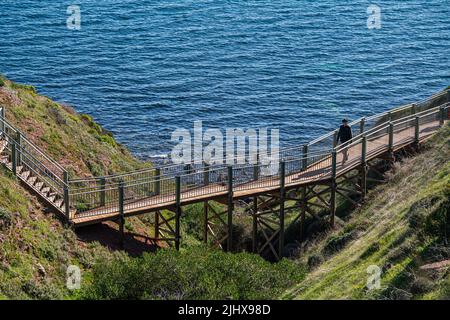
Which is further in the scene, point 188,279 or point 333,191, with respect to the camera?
point 333,191

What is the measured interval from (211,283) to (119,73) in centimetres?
4760

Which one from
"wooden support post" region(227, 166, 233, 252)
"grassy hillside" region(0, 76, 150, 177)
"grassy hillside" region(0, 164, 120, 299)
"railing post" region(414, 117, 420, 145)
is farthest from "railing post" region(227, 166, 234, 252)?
"railing post" region(414, 117, 420, 145)

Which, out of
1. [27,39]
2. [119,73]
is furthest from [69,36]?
[119,73]

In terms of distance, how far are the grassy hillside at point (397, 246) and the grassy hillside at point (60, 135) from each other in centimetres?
1078

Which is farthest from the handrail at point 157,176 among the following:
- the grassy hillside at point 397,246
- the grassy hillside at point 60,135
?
the grassy hillside at point 397,246

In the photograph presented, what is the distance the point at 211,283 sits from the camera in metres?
25.0

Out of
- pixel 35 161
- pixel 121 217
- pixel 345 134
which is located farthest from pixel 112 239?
pixel 345 134

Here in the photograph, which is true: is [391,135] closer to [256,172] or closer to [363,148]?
[363,148]

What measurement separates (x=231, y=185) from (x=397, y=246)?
9398mm

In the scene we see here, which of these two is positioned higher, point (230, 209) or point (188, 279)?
point (188, 279)

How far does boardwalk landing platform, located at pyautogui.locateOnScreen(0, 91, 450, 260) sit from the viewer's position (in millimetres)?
31828

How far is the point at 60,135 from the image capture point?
1547 inches

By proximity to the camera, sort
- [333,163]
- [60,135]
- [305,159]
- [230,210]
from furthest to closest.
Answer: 1. [60,135]
2. [305,159]
3. [333,163]
4. [230,210]
